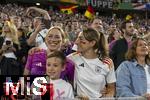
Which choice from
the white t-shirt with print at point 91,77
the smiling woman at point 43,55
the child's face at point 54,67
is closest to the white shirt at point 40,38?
the smiling woman at point 43,55

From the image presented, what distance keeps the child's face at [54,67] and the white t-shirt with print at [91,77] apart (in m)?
0.33

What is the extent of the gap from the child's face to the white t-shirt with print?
1.07ft

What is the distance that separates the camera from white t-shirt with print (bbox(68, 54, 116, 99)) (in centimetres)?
529

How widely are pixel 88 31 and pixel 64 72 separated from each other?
551 mm

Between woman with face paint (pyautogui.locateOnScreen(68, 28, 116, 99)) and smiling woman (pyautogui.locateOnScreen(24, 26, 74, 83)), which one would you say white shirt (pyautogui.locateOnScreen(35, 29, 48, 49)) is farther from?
woman with face paint (pyautogui.locateOnScreen(68, 28, 116, 99))

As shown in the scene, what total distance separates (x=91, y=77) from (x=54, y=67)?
1.54 ft

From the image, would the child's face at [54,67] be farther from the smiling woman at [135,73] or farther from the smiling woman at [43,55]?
the smiling woman at [135,73]

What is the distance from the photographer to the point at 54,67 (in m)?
5.08

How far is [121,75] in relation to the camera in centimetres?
547

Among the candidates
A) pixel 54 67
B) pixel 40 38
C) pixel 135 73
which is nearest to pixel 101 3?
pixel 40 38

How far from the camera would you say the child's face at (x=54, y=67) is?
5062 millimetres

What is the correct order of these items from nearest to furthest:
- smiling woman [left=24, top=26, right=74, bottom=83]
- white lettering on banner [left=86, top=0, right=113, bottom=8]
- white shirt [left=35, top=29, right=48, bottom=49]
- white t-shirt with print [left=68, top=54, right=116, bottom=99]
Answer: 1. white t-shirt with print [left=68, top=54, right=116, bottom=99]
2. smiling woman [left=24, top=26, right=74, bottom=83]
3. white shirt [left=35, top=29, right=48, bottom=49]
4. white lettering on banner [left=86, top=0, right=113, bottom=8]

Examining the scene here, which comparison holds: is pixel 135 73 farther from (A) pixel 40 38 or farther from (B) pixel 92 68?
(A) pixel 40 38

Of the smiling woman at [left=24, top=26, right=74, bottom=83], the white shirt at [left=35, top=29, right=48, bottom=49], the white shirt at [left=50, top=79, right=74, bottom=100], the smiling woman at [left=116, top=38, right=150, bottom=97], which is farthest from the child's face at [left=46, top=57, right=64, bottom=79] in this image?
the white shirt at [left=35, top=29, right=48, bottom=49]
